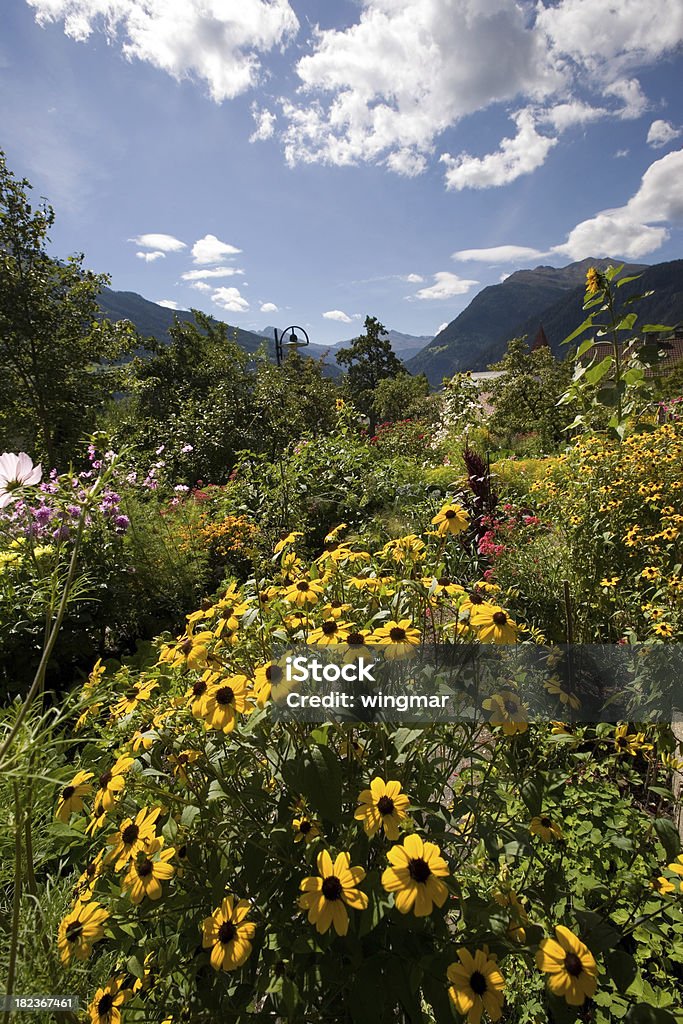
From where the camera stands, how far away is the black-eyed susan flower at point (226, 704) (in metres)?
0.91

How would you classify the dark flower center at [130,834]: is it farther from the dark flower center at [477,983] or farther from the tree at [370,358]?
the tree at [370,358]

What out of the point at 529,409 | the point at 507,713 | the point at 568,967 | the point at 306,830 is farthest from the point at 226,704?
the point at 529,409

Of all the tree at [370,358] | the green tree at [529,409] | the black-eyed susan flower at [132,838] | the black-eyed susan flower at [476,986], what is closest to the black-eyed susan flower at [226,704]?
the black-eyed susan flower at [132,838]

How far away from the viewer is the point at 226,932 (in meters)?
0.80

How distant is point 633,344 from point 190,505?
13.3ft

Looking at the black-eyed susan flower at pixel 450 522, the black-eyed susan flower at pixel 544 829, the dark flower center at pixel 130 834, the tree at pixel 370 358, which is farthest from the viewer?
the tree at pixel 370 358

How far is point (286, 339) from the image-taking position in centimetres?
1082

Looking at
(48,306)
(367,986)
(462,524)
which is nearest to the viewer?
(367,986)

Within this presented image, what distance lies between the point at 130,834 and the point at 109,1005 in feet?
0.97

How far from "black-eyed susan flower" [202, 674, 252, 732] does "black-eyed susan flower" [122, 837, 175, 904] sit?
8.7 inches

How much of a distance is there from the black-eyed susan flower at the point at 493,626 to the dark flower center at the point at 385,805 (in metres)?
0.36

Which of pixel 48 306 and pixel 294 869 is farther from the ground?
pixel 48 306

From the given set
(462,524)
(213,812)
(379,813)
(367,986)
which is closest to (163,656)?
(213,812)

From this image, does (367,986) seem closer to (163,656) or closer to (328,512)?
(163,656)
